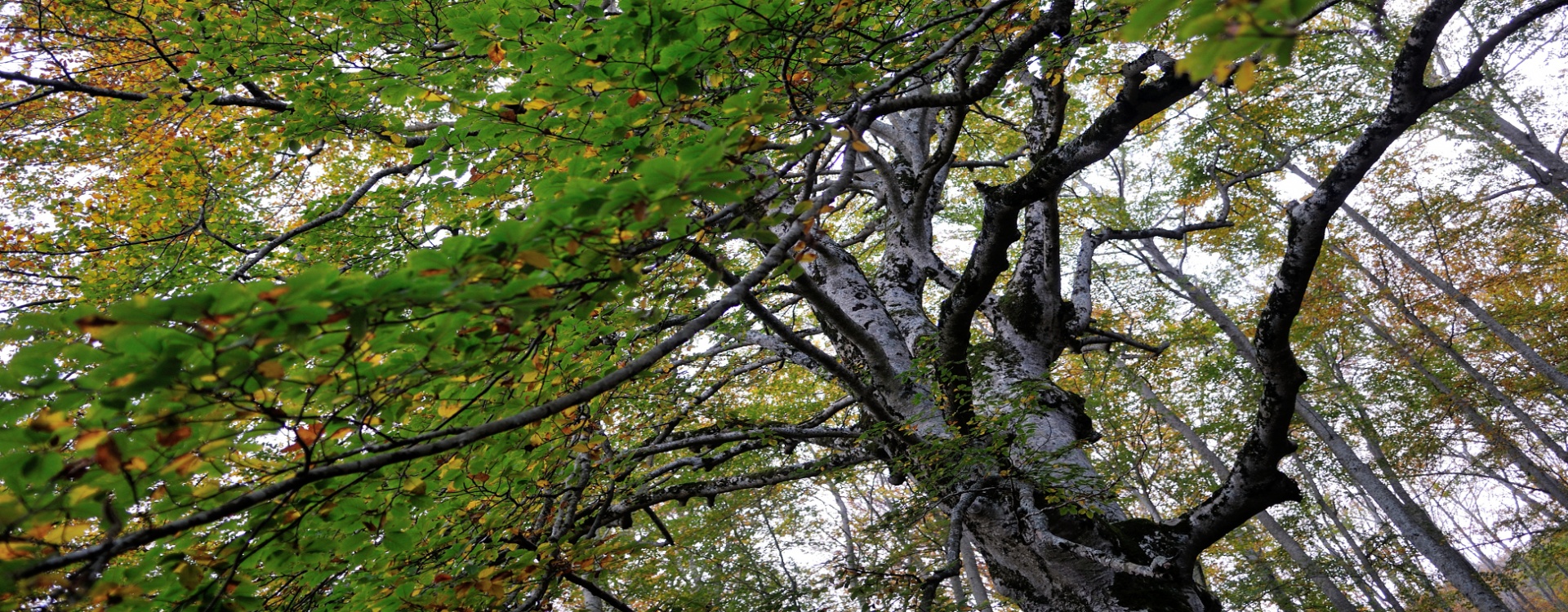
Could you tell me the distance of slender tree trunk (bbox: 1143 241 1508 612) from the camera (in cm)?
926

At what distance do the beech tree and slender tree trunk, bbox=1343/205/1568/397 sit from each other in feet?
24.2

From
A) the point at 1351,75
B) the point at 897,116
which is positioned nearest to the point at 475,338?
the point at 897,116

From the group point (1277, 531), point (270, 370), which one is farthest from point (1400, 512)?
point (270, 370)

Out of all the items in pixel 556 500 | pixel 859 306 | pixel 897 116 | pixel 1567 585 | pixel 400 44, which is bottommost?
pixel 1567 585

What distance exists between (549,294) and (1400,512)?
589 inches

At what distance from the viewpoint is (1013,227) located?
368cm

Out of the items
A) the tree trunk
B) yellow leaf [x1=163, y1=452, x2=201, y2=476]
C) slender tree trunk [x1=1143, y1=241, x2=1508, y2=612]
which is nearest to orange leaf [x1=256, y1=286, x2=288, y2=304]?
yellow leaf [x1=163, y1=452, x2=201, y2=476]

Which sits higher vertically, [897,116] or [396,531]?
[897,116]

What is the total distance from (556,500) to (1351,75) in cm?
1497

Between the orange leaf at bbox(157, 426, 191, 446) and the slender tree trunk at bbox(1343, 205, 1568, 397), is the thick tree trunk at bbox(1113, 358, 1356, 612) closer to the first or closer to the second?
the slender tree trunk at bbox(1343, 205, 1568, 397)

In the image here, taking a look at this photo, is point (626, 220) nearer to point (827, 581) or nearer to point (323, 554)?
point (323, 554)

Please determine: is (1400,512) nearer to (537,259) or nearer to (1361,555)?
(1361,555)

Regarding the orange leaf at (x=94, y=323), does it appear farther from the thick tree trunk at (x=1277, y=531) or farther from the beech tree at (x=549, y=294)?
the thick tree trunk at (x=1277, y=531)

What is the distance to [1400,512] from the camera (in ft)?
36.2
